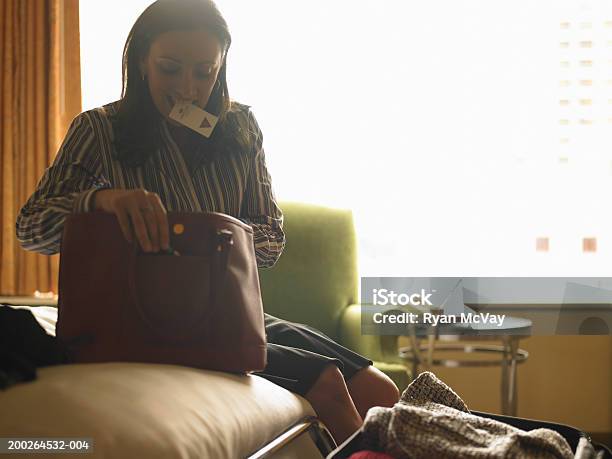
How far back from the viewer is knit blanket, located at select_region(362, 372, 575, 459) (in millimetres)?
986

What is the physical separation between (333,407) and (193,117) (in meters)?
0.66

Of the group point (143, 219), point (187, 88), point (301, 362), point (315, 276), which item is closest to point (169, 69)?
point (187, 88)

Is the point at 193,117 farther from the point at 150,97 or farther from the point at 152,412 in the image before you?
the point at 152,412

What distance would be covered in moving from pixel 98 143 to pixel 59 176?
12 centimetres

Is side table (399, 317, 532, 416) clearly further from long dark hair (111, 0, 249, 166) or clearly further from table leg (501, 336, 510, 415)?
long dark hair (111, 0, 249, 166)

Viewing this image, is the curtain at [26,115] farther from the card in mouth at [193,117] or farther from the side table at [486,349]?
the card in mouth at [193,117]

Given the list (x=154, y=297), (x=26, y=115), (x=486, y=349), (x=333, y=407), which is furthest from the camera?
(x=26, y=115)

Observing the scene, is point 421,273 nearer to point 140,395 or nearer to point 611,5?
point 611,5

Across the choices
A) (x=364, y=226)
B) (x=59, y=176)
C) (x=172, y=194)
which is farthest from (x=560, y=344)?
(x=59, y=176)

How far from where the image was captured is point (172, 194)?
62.2 inches

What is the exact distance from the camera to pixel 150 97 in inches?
63.4

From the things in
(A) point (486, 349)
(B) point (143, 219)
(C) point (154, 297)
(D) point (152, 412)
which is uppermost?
(B) point (143, 219)

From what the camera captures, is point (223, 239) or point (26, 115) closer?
point (223, 239)

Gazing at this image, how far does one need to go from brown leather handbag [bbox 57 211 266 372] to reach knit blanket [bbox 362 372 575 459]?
11.1 inches
